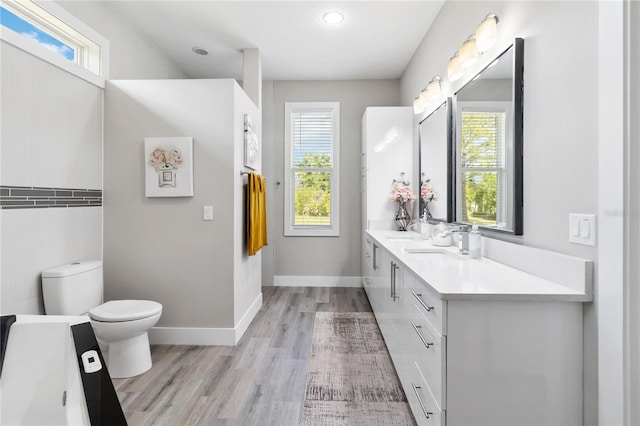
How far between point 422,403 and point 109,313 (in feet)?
6.37

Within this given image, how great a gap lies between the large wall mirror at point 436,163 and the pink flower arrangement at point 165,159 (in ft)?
6.91

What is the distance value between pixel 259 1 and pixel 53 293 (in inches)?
103

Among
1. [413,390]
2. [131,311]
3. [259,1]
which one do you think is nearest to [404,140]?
[259,1]

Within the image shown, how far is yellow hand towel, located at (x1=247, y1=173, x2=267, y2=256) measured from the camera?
117 inches

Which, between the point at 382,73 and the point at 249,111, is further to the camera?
the point at 382,73

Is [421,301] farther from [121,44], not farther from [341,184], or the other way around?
[121,44]

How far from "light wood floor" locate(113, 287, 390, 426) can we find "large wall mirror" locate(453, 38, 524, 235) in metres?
1.54

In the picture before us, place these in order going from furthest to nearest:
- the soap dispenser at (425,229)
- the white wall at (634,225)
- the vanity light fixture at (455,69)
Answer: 1. the soap dispenser at (425,229)
2. the vanity light fixture at (455,69)
3. the white wall at (634,225)

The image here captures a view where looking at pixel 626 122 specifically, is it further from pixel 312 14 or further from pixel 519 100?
pixel 312 14

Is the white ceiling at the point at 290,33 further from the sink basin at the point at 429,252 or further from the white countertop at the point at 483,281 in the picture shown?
the white countertop at the point at 483,281

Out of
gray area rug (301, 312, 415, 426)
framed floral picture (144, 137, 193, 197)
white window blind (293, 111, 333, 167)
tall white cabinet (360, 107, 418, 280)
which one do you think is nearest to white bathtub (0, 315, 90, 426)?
gray area rug (301, 312, 415, 426)

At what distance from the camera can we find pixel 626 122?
3.51ft

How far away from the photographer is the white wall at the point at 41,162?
75.0 inches

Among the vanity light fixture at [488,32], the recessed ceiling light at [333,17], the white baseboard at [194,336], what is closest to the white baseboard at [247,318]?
the white baseboard at [194,336]
